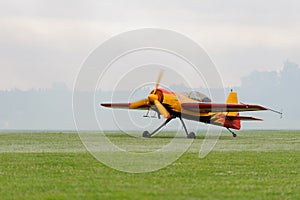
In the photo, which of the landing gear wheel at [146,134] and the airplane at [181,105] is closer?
the airplane at [181,105]

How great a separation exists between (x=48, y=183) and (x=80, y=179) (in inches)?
42.8

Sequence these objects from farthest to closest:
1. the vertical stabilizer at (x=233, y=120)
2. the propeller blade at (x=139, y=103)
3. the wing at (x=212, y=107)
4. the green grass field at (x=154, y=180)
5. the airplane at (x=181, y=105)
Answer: the vertical stabilizer at (x=233, y=120)
the propeller blade at (x=139, y=103)
the wing at (x=212, y=107)
the airplane at (x=181, y=105)
the green grass field at (x=154, y=180)

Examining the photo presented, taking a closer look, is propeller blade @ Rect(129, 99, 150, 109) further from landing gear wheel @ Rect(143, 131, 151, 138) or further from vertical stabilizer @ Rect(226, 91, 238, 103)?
vertical stabilizer @ Rect(226, 91, 238, 103)

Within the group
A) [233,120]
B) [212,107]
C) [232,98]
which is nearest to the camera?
[212,107]

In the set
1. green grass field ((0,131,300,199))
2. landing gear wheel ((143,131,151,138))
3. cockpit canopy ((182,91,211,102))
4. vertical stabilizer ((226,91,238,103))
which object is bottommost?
landing gear wheel ((143,131,151,138))

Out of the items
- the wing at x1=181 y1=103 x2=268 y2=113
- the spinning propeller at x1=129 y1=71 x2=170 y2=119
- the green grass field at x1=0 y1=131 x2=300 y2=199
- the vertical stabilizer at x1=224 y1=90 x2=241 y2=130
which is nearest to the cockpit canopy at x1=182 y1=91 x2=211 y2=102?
the wing at x1=181 y1=103 x2=268 y2=113

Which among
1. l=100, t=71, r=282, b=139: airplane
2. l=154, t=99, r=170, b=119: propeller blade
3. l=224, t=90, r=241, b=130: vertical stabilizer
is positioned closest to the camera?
l=154, t=99, r=170, b=119: propeller blade

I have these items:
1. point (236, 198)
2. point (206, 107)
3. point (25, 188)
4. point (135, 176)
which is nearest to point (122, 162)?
point (135, 176)

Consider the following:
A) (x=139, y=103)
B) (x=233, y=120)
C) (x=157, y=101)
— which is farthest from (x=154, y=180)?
(x=233, y=120)

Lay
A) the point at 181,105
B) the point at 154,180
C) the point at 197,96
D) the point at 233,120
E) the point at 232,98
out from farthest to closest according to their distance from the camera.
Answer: the point at 232,98, the point at 233,120, the point at 197,96, the point at 181,105, the point at 154,180

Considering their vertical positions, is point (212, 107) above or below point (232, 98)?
below

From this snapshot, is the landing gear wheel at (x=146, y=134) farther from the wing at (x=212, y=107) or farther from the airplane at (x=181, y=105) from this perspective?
the wing at (x=212, y=107)

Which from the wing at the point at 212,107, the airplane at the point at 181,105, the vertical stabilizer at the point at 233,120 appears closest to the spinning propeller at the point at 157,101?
the airplane at the point at 181,105

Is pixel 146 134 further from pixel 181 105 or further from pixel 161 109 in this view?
pixel 181 105
